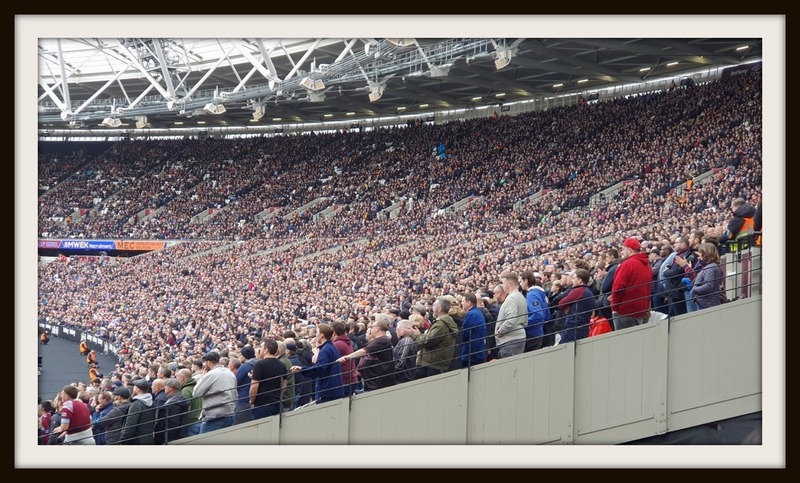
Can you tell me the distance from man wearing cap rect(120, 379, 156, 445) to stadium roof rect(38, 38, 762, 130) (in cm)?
1211

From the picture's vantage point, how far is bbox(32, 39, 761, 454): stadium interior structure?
897 cm

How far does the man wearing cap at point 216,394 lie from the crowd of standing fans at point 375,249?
0.02m

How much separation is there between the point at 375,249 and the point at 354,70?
5.15m

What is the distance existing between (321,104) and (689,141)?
15507 millimetres

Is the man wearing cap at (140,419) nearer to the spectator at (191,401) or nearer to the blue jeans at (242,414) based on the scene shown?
the spectator at (191,401)

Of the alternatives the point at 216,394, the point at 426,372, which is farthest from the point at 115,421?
the point at 426,372

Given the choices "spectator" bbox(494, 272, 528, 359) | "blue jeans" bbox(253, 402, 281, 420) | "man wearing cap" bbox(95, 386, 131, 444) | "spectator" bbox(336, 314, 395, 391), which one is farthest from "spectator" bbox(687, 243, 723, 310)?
"man wearing cap" bbox(95, 386, 131, 444)

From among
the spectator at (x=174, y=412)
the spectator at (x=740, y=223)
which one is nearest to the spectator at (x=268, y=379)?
the spectator at (x=174, y=412)

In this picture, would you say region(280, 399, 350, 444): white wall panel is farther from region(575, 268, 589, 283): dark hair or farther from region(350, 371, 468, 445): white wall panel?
region(575, 268, 589, 283): dark hair

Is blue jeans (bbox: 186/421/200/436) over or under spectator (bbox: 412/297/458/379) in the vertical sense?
under

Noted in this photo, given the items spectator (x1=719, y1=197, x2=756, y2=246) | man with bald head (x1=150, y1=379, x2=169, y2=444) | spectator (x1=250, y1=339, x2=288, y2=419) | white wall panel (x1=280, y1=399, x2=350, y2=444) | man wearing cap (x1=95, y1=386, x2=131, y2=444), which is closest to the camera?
spectator (x1=250, y1=339, x2=288, y2=419)

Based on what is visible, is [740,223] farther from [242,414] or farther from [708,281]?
[242,414]

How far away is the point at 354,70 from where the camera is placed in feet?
85.2
